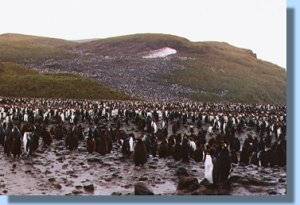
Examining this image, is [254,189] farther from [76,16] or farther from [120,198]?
[76,16]

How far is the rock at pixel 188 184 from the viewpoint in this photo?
27.5 feet

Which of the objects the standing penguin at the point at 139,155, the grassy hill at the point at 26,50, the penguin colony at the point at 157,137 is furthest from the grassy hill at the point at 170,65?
the standing penguin at the point at 139,155

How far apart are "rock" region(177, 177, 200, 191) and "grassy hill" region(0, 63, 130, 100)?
21876mm

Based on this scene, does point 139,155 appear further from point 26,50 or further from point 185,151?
point 26,50

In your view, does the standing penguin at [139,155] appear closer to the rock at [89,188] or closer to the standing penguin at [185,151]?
the standing penguin at [185,151]

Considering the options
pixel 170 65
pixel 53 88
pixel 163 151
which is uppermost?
pixel 170 65

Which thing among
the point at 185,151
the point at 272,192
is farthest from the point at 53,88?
the point at 272,192

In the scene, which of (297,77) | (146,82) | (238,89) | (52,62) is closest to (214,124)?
(297,77)

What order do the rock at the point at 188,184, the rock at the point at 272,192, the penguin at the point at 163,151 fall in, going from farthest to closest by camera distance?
the penguin at the point at 163,151 < the rock at the point at 188,184 < the rock at the point at 272,192

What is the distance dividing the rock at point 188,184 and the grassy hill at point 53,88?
21.9 metres

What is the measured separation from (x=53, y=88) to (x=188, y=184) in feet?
74.4

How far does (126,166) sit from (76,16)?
281 cm

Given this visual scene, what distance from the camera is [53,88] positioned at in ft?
99.7

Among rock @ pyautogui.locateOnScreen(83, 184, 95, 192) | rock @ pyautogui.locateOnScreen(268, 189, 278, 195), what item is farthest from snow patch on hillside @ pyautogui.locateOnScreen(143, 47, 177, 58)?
rock @ pyautogui.locateOnScreen(268, 189, 278, 195)
